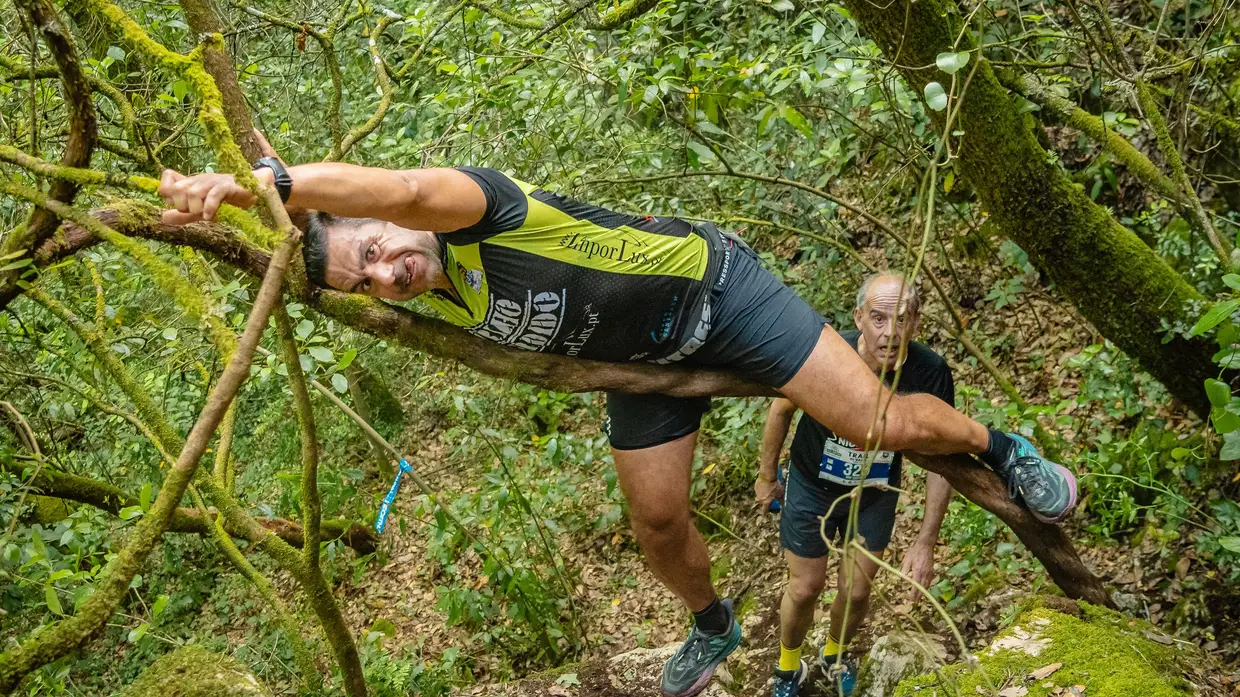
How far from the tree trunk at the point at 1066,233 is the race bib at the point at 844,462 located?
1070mm

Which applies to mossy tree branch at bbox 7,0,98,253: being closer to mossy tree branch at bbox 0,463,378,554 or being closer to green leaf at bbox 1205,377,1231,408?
mossy tree branch at bbox 0,463,378,554

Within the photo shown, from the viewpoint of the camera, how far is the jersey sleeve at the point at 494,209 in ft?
8.60

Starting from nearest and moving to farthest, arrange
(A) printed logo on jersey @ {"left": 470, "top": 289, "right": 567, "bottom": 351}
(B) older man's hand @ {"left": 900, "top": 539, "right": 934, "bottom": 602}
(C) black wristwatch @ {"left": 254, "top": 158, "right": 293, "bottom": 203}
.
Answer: (C) black wristwatch @ {"left": 254, "top": 158, "right": 293, "bottom": 203} → (A) printed logo on jersey @ {"left": 470, "top": 289, "right": 567, "bottom": 351} → (B) older man's hand @ {"left": 900, "top": 539, "right": 934, "bottom": 602}

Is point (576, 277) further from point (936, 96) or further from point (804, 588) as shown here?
point (804, 588)

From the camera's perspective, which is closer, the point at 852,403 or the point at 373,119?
the point at 852,403

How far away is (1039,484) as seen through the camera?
Answer: 3.26m

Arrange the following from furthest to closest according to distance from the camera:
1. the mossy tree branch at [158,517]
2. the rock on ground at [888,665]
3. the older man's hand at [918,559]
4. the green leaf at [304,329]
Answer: the rock on ground at [888,665], the older man's hand at [918,559], the green leaf at [304,329], the mossy tree branch at [158,517]

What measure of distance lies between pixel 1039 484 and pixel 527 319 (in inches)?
77.5

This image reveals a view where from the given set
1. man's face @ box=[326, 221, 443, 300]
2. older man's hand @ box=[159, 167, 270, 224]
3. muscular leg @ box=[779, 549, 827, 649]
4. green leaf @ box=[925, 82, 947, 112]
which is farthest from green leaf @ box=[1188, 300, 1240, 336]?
older man's hand @ box=[159, 167, 270, 224]

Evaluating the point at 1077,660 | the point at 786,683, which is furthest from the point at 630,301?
the point at 786,683

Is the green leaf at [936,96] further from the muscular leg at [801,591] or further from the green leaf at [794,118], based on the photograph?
the muscular leg at [801,591]

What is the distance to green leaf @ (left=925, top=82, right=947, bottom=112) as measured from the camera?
2.66 meters

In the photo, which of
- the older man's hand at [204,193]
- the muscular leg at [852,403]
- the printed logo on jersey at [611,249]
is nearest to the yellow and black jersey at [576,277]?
the printed logo on jersey at [611,249]

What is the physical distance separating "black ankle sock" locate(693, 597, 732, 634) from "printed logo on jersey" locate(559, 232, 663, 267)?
1684 mm
